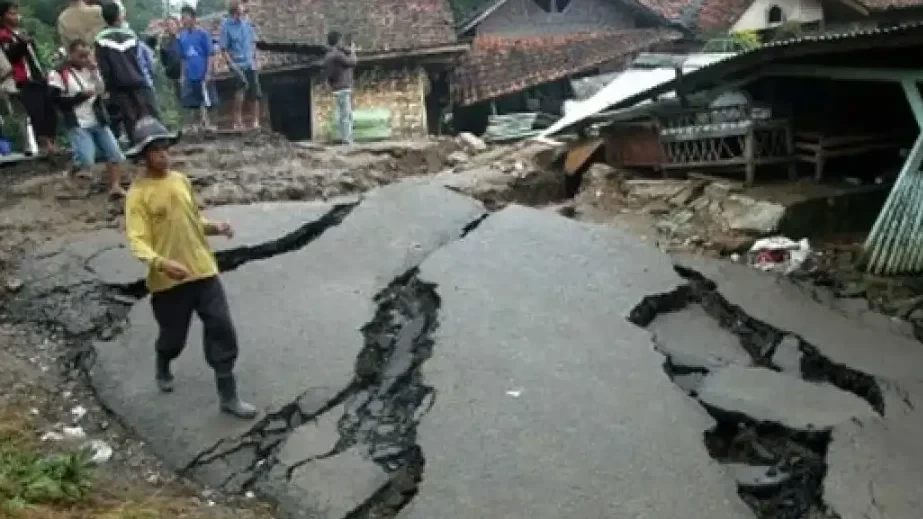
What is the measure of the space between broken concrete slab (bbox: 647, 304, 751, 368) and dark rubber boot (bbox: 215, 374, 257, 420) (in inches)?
102

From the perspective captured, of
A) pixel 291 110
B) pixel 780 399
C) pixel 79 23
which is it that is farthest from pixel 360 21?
pixel 780 399

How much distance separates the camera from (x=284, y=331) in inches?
236

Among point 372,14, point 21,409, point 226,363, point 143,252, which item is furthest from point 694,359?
point 372,14

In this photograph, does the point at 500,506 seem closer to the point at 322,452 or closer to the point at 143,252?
the point at 322,452

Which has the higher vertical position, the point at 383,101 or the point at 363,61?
the point at 363,61

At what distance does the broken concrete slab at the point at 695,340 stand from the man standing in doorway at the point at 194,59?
709 centimetres

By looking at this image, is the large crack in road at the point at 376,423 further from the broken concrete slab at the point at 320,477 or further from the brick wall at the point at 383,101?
the brick wall at the point at 383,101

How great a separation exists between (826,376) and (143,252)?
4.08 meters

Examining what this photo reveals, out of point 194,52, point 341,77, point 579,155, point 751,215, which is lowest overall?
point 751,215

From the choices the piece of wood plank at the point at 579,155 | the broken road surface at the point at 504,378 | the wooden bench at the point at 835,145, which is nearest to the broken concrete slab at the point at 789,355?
the broken road surface at the point at 504,378

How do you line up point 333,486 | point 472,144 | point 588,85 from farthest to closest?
point 588,85
point 472,144
point 333,486

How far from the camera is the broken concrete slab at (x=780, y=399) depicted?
4906mm

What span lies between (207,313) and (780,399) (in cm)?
326

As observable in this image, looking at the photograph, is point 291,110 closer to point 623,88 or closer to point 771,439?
point 623,88
